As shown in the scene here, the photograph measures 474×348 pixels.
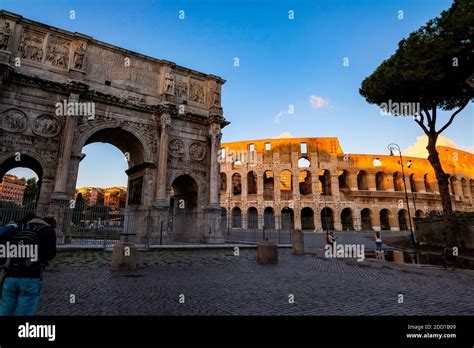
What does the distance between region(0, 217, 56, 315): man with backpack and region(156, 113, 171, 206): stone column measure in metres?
14.2

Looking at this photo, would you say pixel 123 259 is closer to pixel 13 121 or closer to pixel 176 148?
pixel 13 121

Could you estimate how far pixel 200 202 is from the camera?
1977 cm

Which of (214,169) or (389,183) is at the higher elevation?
(389,183)

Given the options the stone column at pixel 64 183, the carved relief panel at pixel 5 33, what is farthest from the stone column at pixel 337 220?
the carved relief panel at pixel 5 33

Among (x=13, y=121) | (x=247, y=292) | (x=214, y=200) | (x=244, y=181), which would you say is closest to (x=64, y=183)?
(x=13, y=121)

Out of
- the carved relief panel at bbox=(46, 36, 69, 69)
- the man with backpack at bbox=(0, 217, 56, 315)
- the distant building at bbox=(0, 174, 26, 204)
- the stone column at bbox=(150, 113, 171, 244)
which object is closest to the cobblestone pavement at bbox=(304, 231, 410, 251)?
the stone column at bbox=(150, 113, 171, 244)

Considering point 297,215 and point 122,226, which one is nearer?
point 122,226

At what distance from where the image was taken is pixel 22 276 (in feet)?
9.23

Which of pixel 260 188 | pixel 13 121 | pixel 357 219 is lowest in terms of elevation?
pixel 357 219

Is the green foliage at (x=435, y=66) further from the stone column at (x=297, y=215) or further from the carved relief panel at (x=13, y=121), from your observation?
the carved relief panel at (x=13, y=121)

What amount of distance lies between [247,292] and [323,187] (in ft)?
136

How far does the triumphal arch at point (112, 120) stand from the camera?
14.4 meters

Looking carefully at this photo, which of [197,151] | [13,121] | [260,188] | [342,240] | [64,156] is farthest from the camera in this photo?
[260,188]
